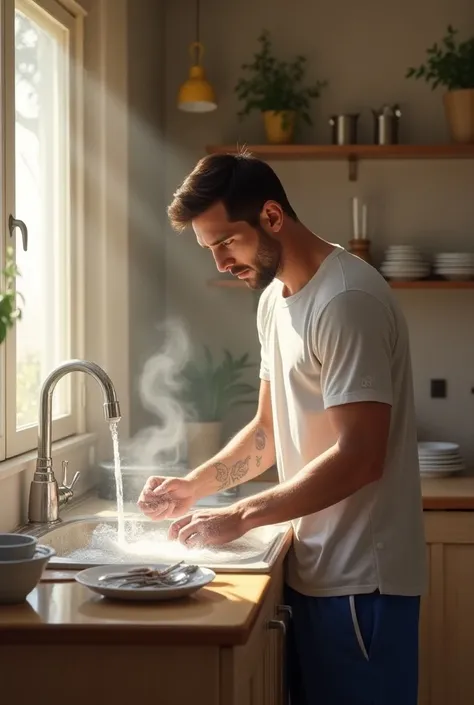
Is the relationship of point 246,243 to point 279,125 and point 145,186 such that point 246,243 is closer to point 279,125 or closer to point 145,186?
point 145,186

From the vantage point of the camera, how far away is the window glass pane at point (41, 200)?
2.71 m

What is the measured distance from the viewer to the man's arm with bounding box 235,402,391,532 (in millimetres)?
1979

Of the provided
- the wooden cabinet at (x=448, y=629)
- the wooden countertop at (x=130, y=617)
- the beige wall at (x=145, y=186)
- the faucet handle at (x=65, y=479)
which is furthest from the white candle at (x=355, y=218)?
the wooden countertop at (x=130, y=617)

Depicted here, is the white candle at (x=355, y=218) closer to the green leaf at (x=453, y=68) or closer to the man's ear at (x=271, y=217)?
the green leaf at (x=453, y=68)

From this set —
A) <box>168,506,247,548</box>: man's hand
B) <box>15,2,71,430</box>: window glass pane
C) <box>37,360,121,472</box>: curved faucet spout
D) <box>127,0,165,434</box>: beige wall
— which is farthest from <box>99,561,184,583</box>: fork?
<box>127,0,165,434</box>: beige wall

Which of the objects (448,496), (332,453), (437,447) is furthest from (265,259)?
(437,447)

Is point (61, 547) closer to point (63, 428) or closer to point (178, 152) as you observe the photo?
point (63, 428)

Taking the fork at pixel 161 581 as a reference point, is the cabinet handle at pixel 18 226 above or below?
above

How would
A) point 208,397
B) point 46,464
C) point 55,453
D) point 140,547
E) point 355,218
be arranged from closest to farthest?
point 140,547 → point 46,464 → point 55,453 → point 208,397 → point 355,218

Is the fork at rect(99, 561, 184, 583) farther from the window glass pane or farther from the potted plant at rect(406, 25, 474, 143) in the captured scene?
the potted plant at rect(406, 25, 474, 143)

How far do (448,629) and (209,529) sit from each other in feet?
4.69

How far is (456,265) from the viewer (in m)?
3.73

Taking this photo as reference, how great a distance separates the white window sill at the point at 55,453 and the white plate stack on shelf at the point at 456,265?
137 centimetres

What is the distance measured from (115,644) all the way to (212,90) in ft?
8.19
